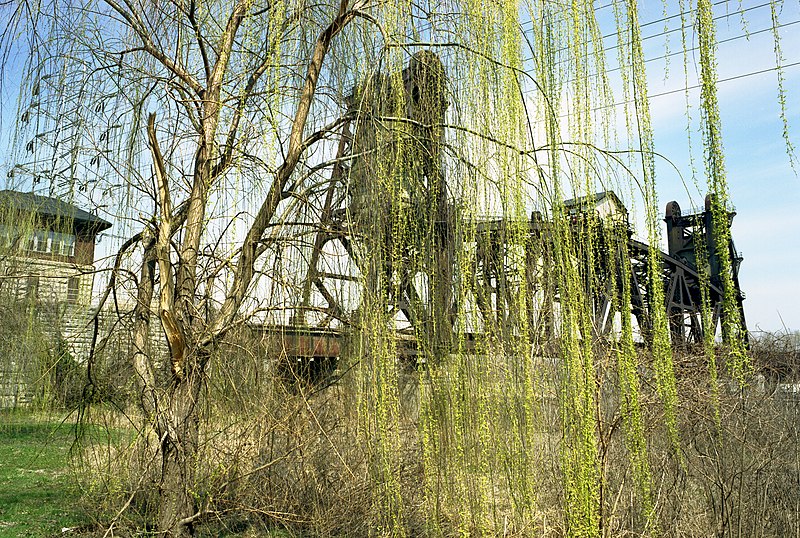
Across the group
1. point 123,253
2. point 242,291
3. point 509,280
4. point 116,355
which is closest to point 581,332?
point 509,280

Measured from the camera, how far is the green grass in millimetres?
4734

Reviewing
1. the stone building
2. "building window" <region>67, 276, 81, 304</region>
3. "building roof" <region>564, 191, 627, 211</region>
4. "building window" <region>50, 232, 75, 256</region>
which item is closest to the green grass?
the stone building

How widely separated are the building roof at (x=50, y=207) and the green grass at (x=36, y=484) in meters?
1.30

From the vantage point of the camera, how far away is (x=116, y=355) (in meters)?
3.80

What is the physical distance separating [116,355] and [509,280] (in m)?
Answer: 2.47

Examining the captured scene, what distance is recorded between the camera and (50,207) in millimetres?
3625

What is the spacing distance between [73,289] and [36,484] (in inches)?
142

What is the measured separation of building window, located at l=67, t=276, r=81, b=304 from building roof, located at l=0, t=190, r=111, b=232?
0.99ft

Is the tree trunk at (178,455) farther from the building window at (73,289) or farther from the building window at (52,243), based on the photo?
the building window at (52,243)

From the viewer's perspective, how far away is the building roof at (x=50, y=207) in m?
3.50

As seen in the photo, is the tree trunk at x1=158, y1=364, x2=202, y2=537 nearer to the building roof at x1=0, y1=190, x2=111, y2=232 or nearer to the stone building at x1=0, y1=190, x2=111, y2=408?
the stone building at x1=0, y1=190, x2=111, y2=408

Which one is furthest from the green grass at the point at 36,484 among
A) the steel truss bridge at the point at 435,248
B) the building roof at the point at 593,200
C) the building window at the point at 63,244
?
the building roof at the point at 593,200

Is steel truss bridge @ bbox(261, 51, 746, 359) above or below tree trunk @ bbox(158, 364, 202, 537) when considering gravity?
above

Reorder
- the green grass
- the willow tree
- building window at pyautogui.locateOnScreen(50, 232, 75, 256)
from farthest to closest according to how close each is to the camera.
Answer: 1. the green grass
2. building window at pyautogui.locateOnScreen(50, 232, 75, 256)
3. the willow tree
